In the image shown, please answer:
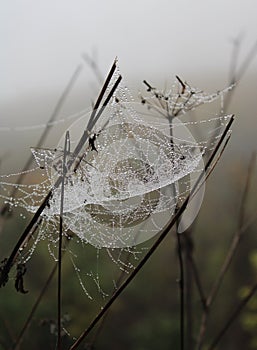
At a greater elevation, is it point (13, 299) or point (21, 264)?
point (21, 264)

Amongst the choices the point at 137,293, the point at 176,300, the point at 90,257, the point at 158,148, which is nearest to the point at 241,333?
the point at 176,300

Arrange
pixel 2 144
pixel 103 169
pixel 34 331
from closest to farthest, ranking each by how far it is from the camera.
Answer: pixel 103 169
pixel 2 144
pixel 34 331

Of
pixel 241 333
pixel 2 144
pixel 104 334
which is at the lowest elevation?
pixel 241 333

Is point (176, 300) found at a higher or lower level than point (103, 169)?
lower

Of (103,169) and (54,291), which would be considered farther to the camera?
(54,291)

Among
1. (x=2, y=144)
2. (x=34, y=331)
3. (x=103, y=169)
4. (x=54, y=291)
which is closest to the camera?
(x=103, y=169)

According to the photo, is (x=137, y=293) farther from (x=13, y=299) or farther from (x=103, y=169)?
(x=103, y=169)

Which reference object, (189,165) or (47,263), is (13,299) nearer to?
(47,263)

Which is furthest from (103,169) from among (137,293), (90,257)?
(137,293)

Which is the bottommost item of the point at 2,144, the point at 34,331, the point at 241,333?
the point at 241,333
